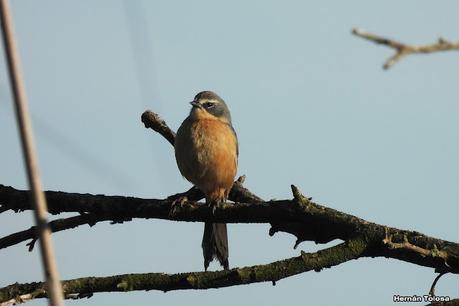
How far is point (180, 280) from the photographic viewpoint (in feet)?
16.4

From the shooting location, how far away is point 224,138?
9.87m

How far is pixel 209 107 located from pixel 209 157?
1182 millimetres

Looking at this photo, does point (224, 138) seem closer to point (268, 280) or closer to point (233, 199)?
point (233, 199)

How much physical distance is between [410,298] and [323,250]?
87 cm

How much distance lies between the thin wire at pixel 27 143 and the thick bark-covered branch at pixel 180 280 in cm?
240

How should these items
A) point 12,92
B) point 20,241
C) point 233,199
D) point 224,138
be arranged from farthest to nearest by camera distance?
point 224,138 < point 233,199 < point 20,241 < point 12,92

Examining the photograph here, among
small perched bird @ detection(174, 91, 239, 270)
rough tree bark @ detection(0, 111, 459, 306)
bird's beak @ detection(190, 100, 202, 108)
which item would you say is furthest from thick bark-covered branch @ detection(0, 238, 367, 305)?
bird's beak @ detection(190, 100, 202, 108)

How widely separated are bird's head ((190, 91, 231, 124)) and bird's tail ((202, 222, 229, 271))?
1759mm

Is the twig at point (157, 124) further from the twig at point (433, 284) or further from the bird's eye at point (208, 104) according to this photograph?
the twig at point (433, 284)

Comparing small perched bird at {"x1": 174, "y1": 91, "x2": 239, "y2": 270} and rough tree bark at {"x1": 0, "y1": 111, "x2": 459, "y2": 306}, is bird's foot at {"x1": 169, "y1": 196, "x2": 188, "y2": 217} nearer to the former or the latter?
rough tree bark at {"x1": 0, "y1": 111, "x2": 459, "y2": 306}

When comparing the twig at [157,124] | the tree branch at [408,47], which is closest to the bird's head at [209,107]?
the twig at [157,124]

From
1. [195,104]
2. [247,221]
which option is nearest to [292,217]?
[247,221]

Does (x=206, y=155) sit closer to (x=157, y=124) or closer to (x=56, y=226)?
(x=157, y=124)

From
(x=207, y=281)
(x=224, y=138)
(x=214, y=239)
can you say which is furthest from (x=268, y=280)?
(x=224, y=138)
